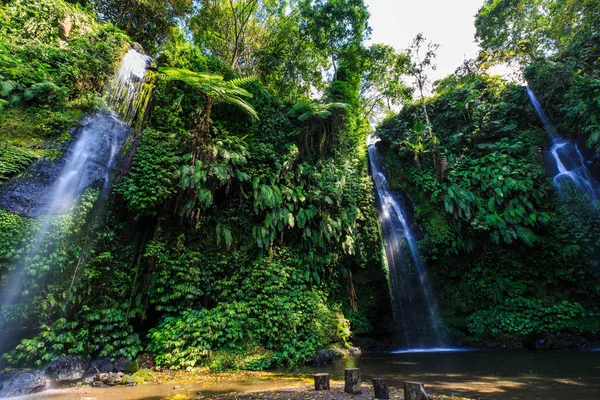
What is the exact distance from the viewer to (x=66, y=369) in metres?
6.02

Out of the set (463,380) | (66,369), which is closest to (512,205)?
(463,380)

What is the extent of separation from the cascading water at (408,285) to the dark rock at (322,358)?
431cm

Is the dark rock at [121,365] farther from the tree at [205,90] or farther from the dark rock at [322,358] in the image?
the tree at [205,90]

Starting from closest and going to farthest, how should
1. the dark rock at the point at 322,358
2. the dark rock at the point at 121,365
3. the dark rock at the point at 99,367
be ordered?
the dark rock at the point at 99,367 < the dark rock at the point at 121,365 < the dark rock at the point at 322,358

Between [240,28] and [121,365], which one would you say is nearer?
[121,365]

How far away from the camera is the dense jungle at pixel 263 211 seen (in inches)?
276

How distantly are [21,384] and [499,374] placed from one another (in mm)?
8762

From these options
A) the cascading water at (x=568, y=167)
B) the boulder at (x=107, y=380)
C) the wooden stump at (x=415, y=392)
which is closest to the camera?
the wooden stump at (x=415, y=392)

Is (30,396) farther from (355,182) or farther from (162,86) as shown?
(355,182)

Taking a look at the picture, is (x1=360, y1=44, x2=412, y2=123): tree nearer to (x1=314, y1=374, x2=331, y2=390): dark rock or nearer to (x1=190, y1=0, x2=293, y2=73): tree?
(x1=190, y1=0, x2=293, y2=73): tree

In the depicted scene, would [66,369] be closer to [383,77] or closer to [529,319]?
[529,319]

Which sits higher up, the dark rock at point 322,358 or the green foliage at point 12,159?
the green foliage at point 12,159

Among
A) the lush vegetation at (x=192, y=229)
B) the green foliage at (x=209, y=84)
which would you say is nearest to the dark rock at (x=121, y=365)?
the lush vegetation at (x=192, y=229)

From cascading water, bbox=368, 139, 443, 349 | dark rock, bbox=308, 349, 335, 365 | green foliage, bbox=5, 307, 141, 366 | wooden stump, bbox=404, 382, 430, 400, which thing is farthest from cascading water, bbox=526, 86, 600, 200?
green foliage, bbox=5, 307, 141, 366
